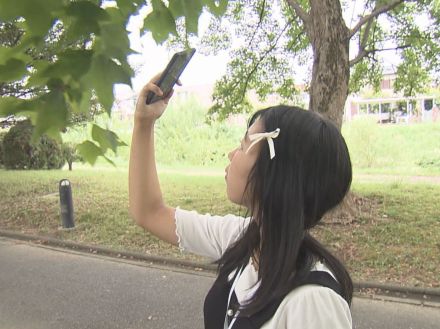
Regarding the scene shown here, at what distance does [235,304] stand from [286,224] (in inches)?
11.0

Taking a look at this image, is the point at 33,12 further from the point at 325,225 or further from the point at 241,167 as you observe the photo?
the point at 325,225

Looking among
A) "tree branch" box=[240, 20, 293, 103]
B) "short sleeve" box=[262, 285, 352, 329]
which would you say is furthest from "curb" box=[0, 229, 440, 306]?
"tree branch" box=[240, 20, 293, 103]

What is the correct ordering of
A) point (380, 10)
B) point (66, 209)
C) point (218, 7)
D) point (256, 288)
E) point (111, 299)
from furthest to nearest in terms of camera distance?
point (66, 209)
point (380, 10)
point (111, 299)
point (218, 7)
point (256, 288)

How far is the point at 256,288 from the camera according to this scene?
4.13 feet

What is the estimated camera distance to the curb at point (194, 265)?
14.9 feet

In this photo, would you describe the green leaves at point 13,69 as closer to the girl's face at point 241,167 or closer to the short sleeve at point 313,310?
the girl's face at point 241,167

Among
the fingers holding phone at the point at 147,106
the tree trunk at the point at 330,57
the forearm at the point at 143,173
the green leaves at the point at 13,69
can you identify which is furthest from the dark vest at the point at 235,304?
the tree trunk at the point at 330,57

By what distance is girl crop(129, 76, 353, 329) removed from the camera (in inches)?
43.3

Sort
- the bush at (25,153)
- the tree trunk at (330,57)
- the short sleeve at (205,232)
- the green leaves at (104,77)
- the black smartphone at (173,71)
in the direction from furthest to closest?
the bush at (25,153)
the tree trunk at (330,57)
the short sleeve at (205,232)
the black smartphone at (173,71)
the green leaves at (104,77)

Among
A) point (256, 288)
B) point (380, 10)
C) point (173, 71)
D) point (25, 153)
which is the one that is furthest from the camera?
point (25, 153)

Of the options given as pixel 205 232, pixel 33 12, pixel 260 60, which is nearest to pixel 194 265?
pixel 205 232

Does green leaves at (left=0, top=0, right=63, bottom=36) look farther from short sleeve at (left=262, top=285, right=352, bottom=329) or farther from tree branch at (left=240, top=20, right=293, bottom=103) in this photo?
tree branch at (left=240, top=20, right=293, bottom=103)

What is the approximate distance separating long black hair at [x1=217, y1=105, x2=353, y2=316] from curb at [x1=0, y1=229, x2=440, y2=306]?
3586 millimetres

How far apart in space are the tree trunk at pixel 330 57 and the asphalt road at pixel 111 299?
313 centimetres
